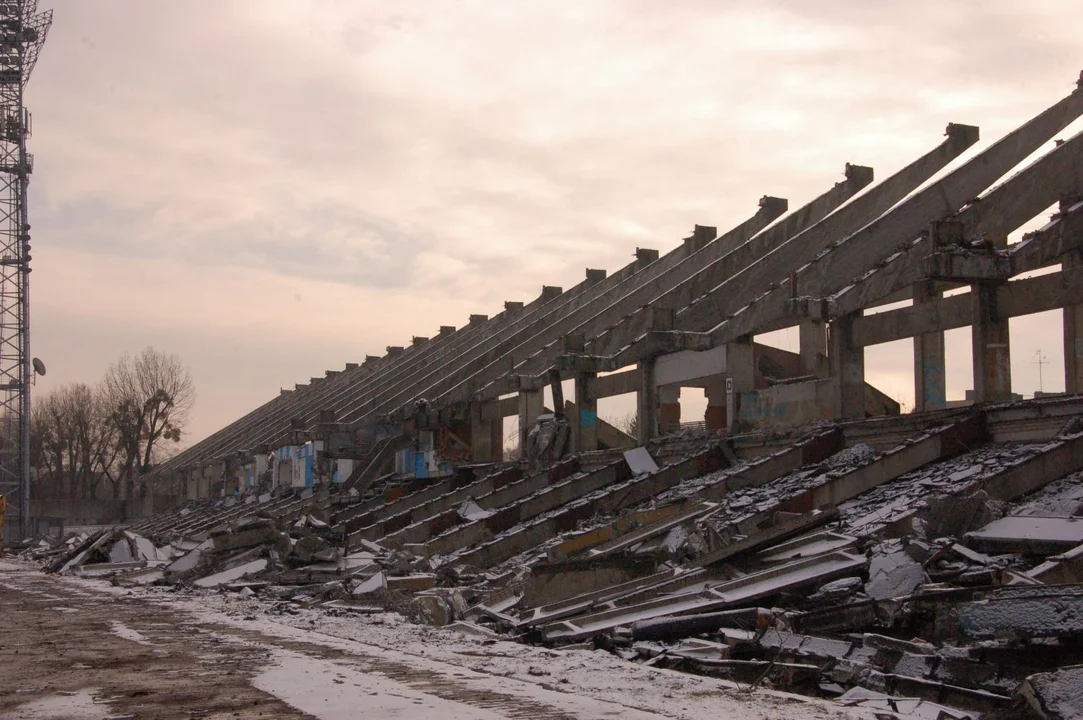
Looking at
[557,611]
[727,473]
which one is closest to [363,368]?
[727,473]

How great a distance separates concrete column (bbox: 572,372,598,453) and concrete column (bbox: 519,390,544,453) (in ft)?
7.73

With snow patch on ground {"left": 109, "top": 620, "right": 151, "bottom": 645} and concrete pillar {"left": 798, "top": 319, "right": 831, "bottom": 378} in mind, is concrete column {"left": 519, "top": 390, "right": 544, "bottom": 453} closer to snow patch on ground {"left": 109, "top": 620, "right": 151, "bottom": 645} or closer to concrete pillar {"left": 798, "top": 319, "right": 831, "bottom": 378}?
concrete pillar {"left": 798, "top": 319, "right": 831, "bottom": 378}

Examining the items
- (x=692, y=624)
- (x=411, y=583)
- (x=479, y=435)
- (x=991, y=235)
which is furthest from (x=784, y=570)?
(x=479, y=435)

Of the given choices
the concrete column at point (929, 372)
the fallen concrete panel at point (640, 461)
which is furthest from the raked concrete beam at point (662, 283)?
the fallen concrete panel at point (640, 461)

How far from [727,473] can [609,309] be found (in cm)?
1225

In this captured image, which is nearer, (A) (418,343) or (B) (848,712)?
(B) (848,712)

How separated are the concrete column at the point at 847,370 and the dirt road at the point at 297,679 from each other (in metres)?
9.33

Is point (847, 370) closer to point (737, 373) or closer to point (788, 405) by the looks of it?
point (788, 405)

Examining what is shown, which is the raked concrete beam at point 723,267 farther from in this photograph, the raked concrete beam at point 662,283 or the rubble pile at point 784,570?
the rubble pile at point 784,570

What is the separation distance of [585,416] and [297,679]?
18060mm

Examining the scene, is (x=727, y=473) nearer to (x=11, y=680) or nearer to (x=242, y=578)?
(x=242, y=578)

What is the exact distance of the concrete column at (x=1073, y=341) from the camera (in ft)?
62.5

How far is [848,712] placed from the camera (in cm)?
677

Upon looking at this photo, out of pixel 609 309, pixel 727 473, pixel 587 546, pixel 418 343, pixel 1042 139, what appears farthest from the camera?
pixel 418 343
